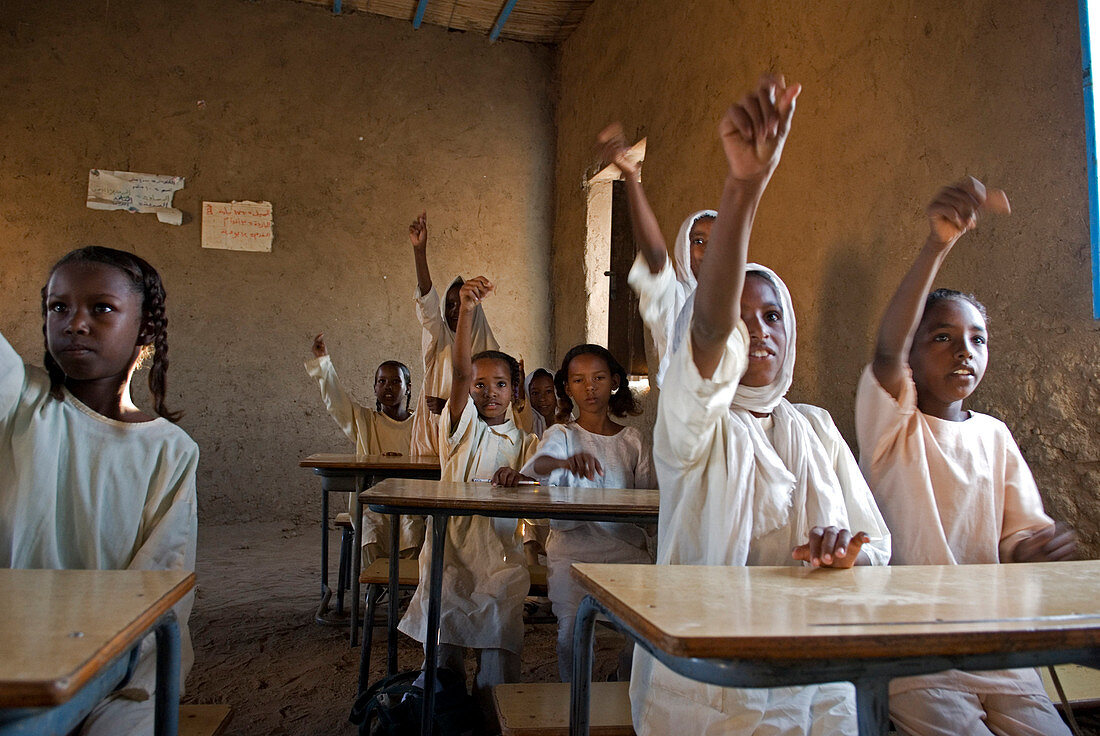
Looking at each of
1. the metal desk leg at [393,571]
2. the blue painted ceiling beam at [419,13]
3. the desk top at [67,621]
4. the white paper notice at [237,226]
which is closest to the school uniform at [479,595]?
the metal desk leg at [393,571]

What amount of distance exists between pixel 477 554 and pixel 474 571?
0.06 m

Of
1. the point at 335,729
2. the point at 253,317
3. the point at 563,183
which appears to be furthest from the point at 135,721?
the point at 563,183

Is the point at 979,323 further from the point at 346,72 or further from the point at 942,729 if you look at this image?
the point at 346,72

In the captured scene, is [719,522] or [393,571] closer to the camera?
[719,522]

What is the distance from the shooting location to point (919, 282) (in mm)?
1838

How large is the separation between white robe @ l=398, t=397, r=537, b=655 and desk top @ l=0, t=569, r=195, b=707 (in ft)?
5.08

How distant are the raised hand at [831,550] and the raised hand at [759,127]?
0.57 m

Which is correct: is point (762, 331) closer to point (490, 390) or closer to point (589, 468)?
point (589, 468)

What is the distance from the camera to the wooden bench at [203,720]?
1.33 meters

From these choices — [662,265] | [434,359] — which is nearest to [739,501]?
[662,265]

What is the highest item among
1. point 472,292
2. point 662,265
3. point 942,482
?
point 662,265

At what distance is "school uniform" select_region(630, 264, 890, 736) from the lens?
1.28 metres

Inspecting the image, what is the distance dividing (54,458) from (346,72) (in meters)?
5.94

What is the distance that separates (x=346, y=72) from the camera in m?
6.64
